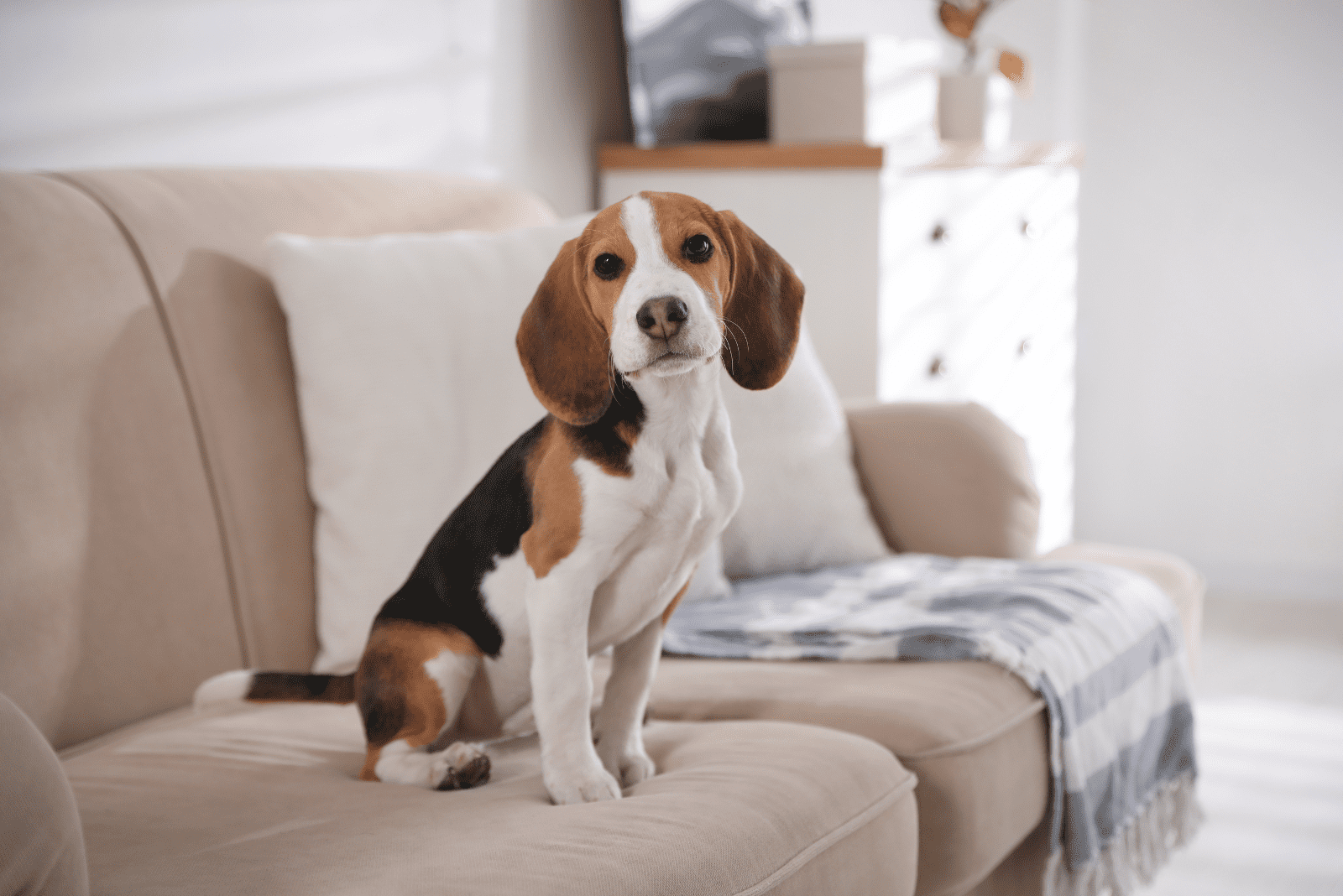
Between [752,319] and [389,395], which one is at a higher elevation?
[752,319]

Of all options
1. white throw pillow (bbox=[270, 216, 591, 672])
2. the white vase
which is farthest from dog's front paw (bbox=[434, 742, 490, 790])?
the white vase

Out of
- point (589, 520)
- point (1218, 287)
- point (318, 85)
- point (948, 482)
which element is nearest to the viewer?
point (589, 520)

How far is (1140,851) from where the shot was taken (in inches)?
54.9

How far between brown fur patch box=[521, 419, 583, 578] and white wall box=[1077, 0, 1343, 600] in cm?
303

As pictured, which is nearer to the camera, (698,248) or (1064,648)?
(698,248)

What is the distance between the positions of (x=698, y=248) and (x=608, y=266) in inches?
2.1

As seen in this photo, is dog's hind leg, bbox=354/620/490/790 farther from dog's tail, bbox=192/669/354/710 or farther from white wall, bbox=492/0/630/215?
white wall, bbox=492/0/630/215

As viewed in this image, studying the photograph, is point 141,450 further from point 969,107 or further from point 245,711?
point 969,107

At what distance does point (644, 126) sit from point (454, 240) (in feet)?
3.79

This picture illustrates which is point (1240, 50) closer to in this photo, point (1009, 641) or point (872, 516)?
point (872, 516)

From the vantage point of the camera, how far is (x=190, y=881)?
29.7 inches

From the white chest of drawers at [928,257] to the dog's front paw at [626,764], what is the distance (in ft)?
3.16

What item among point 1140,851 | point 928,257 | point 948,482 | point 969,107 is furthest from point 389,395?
point 969,107

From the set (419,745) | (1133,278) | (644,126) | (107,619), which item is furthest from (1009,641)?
(1133,278)
